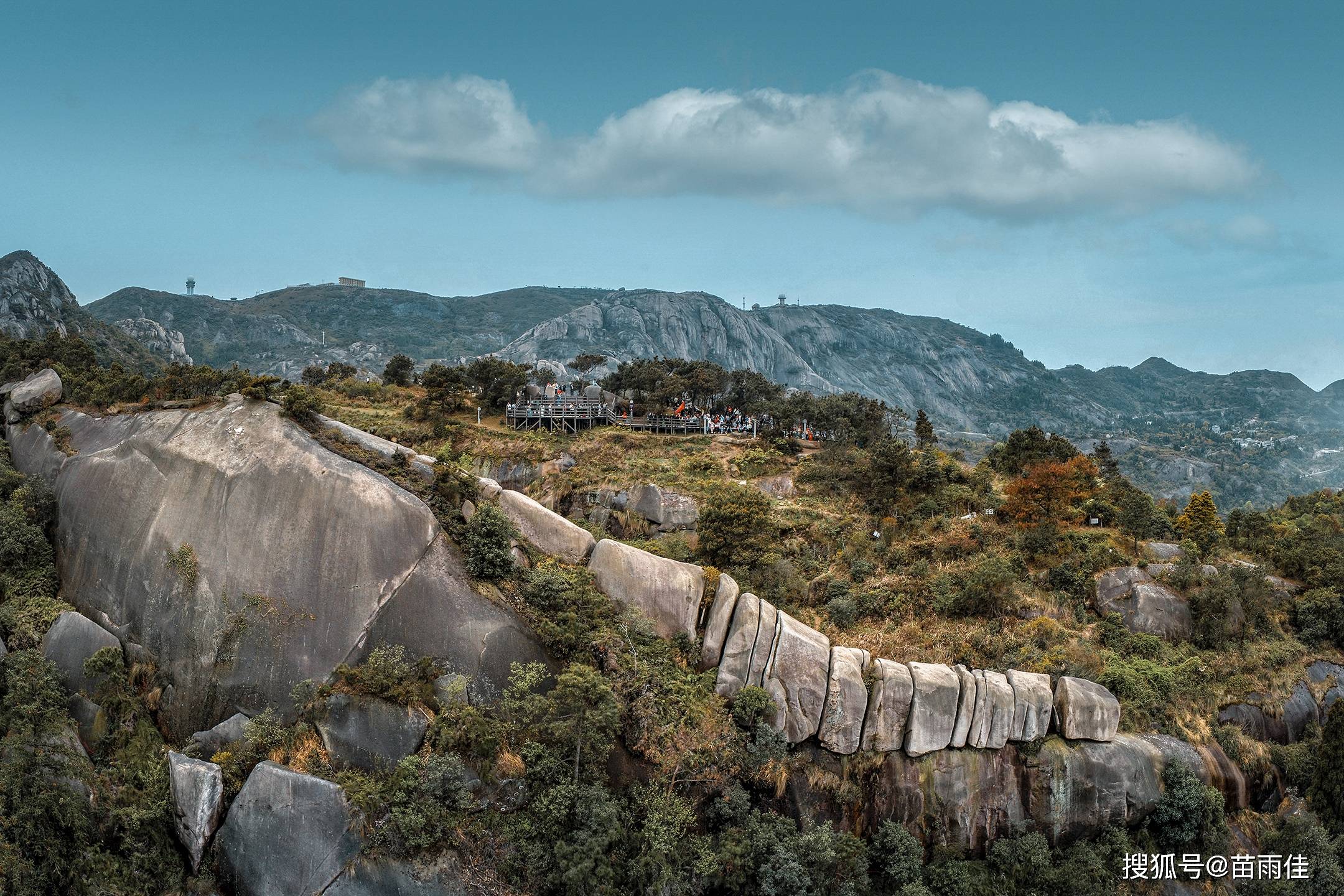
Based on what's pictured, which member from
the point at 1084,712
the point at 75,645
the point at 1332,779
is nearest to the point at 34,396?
the point at 75,645

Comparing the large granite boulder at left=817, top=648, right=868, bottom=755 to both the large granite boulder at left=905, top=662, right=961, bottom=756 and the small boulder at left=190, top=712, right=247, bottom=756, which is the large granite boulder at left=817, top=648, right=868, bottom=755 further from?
the small boulder at left=190, top=712, right=247, bottom=756

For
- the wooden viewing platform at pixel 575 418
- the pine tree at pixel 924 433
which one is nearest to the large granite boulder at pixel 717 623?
the wooden viewing platform at pixel 575 418

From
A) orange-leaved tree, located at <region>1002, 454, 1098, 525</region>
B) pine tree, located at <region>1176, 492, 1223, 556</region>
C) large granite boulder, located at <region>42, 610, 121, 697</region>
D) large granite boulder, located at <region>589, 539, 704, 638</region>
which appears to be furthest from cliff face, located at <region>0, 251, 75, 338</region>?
pine tree, located at <region>1176, 492, 1223, 556</region>

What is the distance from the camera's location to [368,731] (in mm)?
19438

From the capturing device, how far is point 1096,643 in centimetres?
3006

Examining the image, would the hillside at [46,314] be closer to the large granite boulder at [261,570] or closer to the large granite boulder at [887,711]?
the large granite boulder at [261,570]

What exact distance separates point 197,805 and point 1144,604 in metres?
35.7

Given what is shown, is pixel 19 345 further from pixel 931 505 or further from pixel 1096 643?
pixel 1096 643

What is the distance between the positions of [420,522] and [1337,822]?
32.2 meters

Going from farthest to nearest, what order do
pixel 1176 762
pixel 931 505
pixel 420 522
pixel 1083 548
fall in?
pixel 931 505 → pixel 1083 548 → pixel 1176 762 → pixel 420 522

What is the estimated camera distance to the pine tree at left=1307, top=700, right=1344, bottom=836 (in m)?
24.6

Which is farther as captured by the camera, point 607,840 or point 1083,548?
point 1083,548

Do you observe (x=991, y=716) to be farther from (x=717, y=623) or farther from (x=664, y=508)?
(x=664, y=508)

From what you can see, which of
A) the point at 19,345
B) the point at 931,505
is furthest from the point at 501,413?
the point at 931,505
